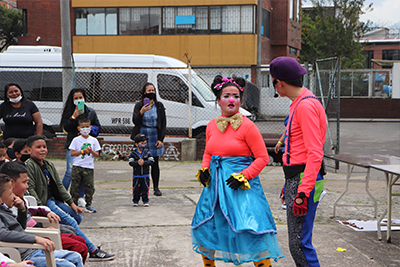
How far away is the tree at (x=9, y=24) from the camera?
103ft

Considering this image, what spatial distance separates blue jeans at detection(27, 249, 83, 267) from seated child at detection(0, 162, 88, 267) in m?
0.23

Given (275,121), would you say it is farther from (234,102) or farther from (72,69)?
(234,102)

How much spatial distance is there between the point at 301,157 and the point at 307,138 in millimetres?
187

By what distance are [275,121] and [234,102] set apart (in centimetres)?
940

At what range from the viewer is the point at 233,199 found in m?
3.52

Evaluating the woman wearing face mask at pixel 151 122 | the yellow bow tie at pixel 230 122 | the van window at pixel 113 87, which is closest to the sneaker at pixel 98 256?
the yellow bow tie at pixel 230 122

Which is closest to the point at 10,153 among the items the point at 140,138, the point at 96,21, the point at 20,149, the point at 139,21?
the point at 20,149

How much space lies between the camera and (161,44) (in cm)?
2602

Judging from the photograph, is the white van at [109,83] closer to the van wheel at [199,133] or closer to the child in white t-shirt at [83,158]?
the van wheel at [199,133]

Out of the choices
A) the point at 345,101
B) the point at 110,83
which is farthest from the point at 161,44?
the point at 110,83

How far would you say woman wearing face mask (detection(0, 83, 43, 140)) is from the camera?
636 centimetres

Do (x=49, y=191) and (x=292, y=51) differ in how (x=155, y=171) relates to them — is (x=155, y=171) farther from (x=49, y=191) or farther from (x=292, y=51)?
(x=292, y=51)

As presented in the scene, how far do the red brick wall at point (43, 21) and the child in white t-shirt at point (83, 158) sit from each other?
23.1 meters

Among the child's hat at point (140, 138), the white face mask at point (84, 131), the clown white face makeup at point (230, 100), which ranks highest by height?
the clown white face makeup at point (230, 100)
